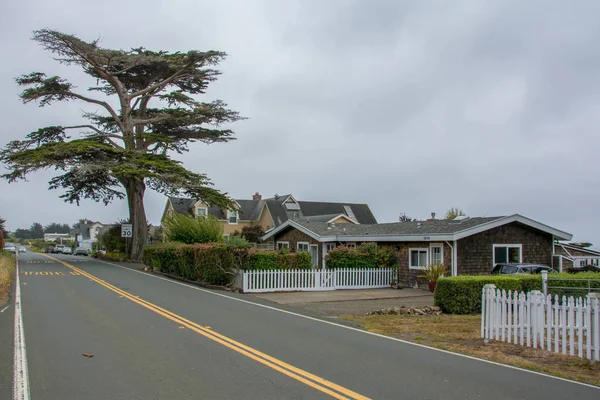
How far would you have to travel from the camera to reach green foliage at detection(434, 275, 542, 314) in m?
16.4

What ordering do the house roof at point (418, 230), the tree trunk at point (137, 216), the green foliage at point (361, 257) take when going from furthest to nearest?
the tree trunk at point (137, 216), the green foliage at point (361, 257), the house roof at point (418, 230)

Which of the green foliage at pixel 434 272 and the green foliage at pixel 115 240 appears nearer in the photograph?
the green foliage at pixel 434 272

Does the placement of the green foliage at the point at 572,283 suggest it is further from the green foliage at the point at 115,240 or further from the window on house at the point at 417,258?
the green foliage at the point at 115,240

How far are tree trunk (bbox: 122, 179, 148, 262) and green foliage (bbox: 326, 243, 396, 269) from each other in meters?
25.4

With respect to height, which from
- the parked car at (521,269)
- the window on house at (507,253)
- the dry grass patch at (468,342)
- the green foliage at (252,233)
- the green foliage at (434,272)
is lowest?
the dry grass patch at (468,342)

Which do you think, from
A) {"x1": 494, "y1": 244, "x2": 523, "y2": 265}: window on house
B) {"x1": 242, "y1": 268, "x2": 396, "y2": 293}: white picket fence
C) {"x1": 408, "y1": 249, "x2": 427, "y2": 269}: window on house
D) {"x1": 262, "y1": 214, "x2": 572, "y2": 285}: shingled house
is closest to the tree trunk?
{"x1": 262, "y1": 214, "x2": 572, "y2": 285}: shingled house

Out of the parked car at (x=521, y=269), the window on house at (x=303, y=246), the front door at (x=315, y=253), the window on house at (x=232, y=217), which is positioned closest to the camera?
→ the parked car at (x=521, y=269)

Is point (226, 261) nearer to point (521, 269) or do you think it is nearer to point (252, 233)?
point (521, 269)

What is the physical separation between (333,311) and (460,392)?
9.63 metres

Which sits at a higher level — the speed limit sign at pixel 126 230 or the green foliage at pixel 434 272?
the speed limit sign at pixel 126 230

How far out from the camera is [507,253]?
2495cm

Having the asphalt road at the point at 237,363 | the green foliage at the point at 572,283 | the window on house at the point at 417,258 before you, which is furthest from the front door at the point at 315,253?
the asphalt road at the point at 237,363

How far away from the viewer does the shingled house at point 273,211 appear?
62281 millimetres

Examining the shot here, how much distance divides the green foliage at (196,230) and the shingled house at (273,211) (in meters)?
25.3
